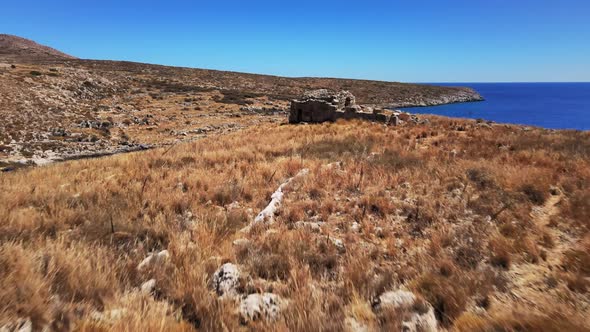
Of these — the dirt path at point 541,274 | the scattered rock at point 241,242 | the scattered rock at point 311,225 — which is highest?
the dirt path at point 541,274

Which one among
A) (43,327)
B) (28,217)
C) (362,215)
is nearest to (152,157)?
(28,217)

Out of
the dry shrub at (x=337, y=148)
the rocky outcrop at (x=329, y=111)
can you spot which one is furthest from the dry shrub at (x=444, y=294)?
the rocky outcrop at (x=329, y=111)

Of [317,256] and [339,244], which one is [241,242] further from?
[339,244]

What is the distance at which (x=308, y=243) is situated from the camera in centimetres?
424

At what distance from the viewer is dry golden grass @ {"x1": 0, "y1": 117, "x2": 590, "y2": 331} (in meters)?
2.72

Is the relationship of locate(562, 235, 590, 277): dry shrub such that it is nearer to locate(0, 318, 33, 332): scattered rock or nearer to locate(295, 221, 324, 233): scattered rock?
locate(295, 221, 324, 233): scattered rock

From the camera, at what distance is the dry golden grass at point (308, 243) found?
8.93 ft

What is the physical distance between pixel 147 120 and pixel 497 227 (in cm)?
2945

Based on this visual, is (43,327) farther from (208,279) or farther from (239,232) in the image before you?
(239,232)

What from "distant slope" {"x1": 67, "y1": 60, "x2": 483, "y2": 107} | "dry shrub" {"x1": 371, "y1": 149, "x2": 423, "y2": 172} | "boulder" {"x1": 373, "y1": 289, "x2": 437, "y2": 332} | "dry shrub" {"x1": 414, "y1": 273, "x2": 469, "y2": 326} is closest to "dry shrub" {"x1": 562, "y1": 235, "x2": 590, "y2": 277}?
"dry shrub" {"x1": 414, "y1": 273, "x2": 469, "y2": 326}

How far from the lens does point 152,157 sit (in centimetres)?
1048

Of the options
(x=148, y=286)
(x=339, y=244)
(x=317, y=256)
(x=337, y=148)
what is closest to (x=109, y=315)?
(x=148, y=286)

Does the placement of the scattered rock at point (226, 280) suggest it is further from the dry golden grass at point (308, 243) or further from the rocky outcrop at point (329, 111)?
the rocky outcrop at point (329, 111)

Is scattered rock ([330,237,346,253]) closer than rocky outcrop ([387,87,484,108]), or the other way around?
scattered rock ([330,237,346,253])
